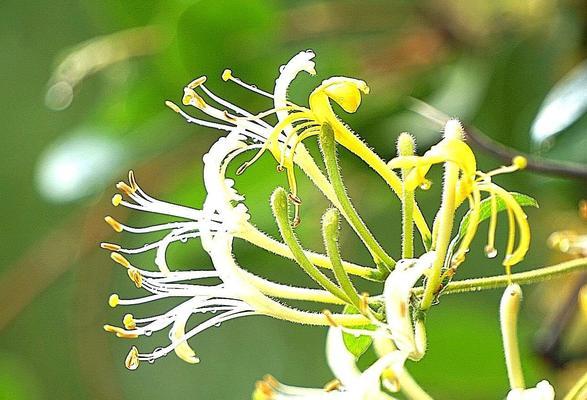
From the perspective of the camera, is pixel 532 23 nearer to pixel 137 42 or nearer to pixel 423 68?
pixel 423 68

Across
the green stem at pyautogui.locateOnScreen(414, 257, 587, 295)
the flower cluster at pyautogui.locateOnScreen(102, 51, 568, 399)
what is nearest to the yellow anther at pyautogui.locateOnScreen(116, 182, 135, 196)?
the flower cluster at pyautogui.locateOnScreen(102, 51, 568, 399)

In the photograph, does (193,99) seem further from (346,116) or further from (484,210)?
(346,116)

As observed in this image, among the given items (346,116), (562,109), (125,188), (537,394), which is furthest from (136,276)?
→ (346,116)

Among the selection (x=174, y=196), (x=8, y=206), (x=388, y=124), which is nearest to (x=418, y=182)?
(x=388, y=124)

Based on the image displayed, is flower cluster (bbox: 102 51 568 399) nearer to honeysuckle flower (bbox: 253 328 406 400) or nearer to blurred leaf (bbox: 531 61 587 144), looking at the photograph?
honeysuckle flower (bbox: 253 328 406 400)

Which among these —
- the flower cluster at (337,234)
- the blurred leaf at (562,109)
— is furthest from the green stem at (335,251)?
the blurred leaf at (562,109)

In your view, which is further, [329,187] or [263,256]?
[263,256]

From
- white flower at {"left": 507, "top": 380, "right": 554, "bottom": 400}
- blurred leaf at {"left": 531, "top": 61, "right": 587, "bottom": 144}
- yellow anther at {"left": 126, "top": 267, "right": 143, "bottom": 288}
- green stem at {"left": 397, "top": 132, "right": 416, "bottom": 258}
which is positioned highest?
blurred leaf at {"left": 531, "top": 61, "right": 587, "bottom": 144}

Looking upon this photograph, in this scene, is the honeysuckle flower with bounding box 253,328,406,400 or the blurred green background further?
the blurred green background
